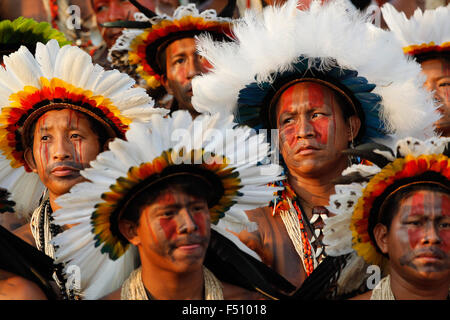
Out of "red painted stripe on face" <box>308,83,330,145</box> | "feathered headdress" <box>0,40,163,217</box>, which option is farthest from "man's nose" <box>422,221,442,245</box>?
"feathered headdress" <box>0,40,163,217</box>

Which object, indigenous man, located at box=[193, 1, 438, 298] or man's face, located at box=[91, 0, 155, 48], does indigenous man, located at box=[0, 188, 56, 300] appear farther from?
man's face, located at box=[91, 0, 155, 48]

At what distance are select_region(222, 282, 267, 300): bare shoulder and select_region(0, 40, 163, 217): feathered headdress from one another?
955 millimetres

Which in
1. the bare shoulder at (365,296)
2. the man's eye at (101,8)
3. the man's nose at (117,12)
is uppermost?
the man's eye at (101,8)

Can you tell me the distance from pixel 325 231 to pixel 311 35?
100cm

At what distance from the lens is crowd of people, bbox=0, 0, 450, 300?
3.51 m

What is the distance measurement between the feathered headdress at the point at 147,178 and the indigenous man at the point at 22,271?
139 millimetres

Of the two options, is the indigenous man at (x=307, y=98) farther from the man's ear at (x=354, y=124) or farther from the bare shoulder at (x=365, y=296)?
the bare shoulder at (x=365, y=296)

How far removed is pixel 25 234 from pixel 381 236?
5.38 ft

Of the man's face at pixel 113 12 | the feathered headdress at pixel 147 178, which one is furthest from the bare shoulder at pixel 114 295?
the man's face at pixel 113 12

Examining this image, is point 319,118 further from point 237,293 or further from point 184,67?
point 184,67

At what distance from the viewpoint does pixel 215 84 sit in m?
4.45

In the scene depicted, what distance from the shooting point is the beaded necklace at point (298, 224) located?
14.0 ft

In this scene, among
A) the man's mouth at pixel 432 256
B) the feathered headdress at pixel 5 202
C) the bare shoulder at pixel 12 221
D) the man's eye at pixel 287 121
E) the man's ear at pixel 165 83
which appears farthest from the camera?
the man's ear at pixel 165 83
